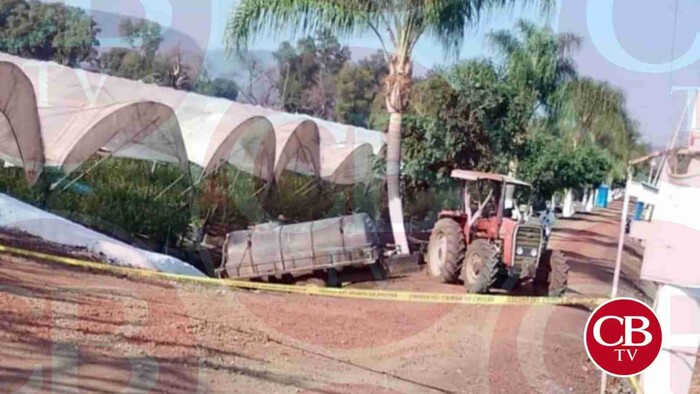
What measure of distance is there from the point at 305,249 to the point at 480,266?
2.87 meters

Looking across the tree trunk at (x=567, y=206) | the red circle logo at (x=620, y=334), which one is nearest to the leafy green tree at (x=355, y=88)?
the tree trunk at (x=567, y=206)

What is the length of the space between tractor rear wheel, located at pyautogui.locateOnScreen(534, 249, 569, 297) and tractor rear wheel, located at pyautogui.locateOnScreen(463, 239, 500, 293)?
2.53 ft

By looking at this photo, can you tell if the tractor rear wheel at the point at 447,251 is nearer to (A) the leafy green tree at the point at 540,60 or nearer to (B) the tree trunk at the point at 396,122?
(B) the tree trunk at the point at 396,122

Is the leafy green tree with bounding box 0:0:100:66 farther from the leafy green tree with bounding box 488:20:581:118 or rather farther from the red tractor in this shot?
the red tractor

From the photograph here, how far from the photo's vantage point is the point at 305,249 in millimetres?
13711

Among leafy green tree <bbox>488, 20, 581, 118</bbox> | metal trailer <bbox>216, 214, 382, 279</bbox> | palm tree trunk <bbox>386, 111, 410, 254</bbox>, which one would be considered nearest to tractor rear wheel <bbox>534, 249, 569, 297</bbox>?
metal trailer <bbox>216, 214, 382, 279</bbox>

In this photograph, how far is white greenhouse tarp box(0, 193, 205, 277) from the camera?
11523mm

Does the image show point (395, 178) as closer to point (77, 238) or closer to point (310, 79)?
point (77, 238)

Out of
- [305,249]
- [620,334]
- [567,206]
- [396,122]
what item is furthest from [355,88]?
[620,334]

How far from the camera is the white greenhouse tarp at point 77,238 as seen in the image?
37.8 feet

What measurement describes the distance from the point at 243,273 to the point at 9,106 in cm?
472

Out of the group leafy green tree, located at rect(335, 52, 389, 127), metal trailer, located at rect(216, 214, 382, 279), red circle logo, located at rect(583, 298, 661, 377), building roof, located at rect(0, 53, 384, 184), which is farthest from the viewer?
leafy green tree, located at rect(335, 52, 389, 127)

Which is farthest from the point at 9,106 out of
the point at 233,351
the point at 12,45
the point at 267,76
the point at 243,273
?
the point at 267,76

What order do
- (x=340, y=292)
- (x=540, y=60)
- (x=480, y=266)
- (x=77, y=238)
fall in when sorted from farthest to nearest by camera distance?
(x=540, y=60), (x=480, y=266), (x=77, y=238), (x=340, y=292)
